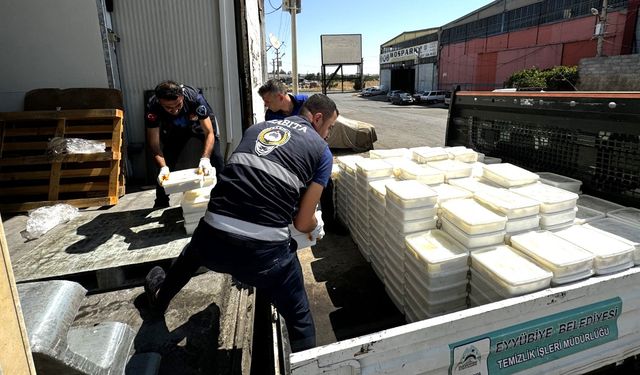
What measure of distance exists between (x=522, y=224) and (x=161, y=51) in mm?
5962

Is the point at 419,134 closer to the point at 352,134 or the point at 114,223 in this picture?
the point at 352,134

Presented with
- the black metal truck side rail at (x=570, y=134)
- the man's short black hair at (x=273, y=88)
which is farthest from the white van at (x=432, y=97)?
the man's short black hair at (x=273, y=88)

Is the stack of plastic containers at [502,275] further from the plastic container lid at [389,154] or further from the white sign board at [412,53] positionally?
the white sign board at [412,53]

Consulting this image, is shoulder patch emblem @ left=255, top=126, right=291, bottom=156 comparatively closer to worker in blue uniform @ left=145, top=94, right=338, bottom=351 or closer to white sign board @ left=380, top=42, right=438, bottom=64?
worker in blue uniform @ left=145, top=94, right=338, bottom=351

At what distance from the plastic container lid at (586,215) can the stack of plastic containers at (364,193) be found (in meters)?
1.46

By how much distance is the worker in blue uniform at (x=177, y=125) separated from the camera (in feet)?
11.9

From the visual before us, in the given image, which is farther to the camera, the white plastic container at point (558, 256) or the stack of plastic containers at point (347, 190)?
the stack of plastic containers at point (347, 190)

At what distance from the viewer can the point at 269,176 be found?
1997 millimetres

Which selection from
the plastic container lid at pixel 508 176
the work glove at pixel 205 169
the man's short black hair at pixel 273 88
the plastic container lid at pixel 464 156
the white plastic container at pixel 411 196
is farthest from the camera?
the man's short black hair at pixel 273 88

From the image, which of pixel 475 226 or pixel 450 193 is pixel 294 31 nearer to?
pixel 450 193

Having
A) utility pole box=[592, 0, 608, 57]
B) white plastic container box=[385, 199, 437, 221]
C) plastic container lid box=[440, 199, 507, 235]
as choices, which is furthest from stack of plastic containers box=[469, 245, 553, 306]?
utility pole box=[592, 0, 608, 57]

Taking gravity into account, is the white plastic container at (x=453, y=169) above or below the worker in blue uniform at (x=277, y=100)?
below

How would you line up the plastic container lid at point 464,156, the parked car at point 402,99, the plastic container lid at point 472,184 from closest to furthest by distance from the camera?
the plastic container lid at point 472,184 < the plastic container lid at point 464,156 < the parked car at point 402,99

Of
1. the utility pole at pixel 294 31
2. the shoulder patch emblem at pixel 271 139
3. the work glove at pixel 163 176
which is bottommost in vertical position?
the work glove at pixel 163 176
